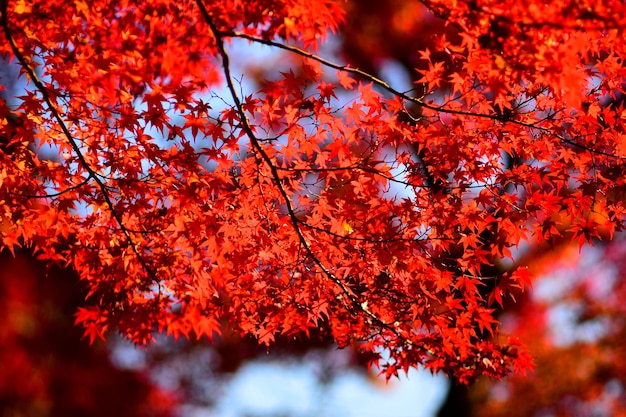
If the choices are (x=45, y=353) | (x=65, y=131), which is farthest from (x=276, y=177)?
(x=45, y=353)

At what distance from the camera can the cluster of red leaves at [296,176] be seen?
355 centimetres

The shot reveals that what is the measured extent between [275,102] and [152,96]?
31.3 inches

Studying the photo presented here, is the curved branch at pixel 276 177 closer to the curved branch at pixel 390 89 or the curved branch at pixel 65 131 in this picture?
the curved branch at pixel 390 89

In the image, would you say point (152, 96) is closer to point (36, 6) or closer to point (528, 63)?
point (36, 6)

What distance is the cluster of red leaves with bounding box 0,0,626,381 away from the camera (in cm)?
355

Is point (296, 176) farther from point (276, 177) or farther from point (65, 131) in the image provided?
point (65, 131)

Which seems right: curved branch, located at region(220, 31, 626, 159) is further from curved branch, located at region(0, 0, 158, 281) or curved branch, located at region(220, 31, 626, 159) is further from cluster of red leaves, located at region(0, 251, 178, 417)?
cluster of red leaves, located at region(0, 251, 178, 417)

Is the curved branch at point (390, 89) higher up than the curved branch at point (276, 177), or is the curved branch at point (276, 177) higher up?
the curved branch at point (390, 89)

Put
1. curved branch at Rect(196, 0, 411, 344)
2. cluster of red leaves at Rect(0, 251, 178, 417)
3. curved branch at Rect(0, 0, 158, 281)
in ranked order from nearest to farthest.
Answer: curved branch at Rect(196, 0, 411, 344), curved branch at Rect(0, 0, 158, 281), cluster of red leaves at Rect(0, 251, 178, 417)

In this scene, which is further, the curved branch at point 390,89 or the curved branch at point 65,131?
the curved branch at point 65,131

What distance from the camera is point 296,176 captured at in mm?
4000

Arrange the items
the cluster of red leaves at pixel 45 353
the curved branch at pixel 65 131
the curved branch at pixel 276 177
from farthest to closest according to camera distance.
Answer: the cluster of red leaves at pixel 45 353 < the curved branch at pixel 65 131 < the curved branch at pixel 276 177

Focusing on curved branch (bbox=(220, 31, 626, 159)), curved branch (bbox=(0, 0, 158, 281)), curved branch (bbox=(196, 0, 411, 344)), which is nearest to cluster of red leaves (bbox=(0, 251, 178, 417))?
curved branch (bbox=(0, 0, 158, 281))

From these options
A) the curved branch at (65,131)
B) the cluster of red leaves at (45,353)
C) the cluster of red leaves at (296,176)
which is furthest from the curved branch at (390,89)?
the cluster of red leaves at (45,353)
